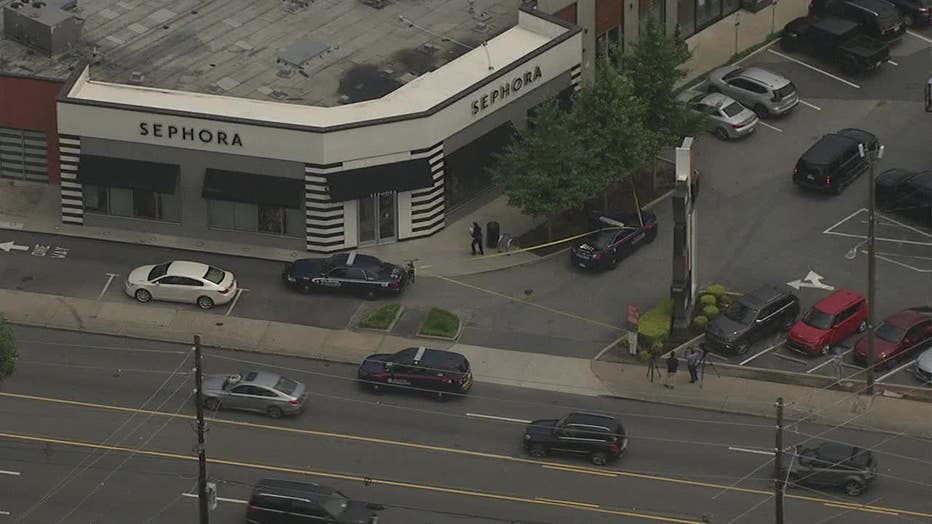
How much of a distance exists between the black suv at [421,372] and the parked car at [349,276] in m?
6.43

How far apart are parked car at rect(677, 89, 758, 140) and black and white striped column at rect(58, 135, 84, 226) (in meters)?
28.5

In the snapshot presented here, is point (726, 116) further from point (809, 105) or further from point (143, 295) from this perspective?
point (143, 295)

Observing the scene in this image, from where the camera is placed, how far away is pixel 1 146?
10369cm

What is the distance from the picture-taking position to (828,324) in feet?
302

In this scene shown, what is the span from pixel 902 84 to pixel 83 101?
41.1m

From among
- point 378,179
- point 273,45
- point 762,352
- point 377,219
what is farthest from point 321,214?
point 762,352

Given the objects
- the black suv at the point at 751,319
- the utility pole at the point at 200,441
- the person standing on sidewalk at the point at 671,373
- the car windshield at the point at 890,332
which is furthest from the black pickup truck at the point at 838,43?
the utility pole at the point at 200,441

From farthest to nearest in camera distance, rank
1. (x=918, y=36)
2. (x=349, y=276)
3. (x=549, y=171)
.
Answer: (x=918, y=36)
(x=549, y=171)
(x=349, y=276)

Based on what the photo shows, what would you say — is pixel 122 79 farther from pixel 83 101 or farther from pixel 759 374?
pixel 759 374

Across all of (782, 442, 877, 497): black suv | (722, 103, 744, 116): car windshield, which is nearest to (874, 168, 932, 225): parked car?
(722, 103, 744, 116): car windshield

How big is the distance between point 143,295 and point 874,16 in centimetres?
4155

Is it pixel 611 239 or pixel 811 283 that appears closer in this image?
pixel 811 283

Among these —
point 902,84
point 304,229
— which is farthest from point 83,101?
point 902,84

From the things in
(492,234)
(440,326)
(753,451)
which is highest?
(492,234)
